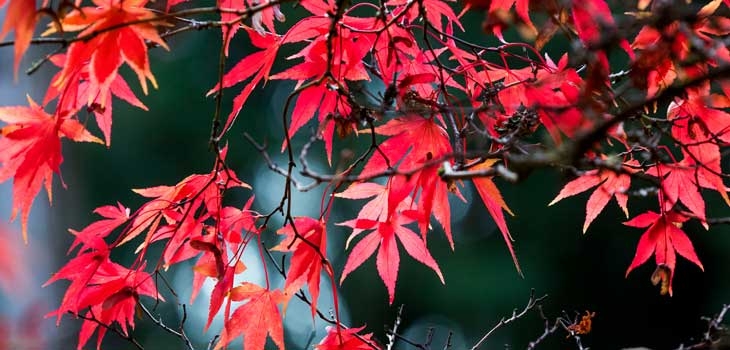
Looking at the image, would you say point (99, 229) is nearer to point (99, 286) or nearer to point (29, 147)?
point (99, 286)

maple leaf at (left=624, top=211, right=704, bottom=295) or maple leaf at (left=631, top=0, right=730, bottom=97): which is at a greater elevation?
maple leaf at (left=631, top=0, right=730, bottom=97)

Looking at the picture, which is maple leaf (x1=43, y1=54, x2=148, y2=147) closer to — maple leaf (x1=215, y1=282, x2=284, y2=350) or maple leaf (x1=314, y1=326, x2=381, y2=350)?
maple leaf (x1=215, y1=282, x2=284, y2=350)

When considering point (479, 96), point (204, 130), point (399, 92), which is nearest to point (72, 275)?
point (399, 92)

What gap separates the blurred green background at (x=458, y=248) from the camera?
3650 millimetres

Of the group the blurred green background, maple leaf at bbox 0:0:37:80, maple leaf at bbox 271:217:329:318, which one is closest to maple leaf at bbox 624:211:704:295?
maple leaf at bbox 271:217:329:318

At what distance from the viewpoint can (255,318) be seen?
977mm

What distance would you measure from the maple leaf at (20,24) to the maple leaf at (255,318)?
1.39ft

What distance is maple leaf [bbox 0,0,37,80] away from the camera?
0.61 m

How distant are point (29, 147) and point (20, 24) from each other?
265mm

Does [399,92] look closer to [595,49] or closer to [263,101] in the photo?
[595,49]

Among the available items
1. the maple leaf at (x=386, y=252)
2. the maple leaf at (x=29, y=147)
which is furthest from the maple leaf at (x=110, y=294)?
the maple leaf at (x=386, y=252)

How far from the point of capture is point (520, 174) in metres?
0.50

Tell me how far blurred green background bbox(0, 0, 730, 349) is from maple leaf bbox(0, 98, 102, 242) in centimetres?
244

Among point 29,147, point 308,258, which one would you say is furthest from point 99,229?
point 308,258
